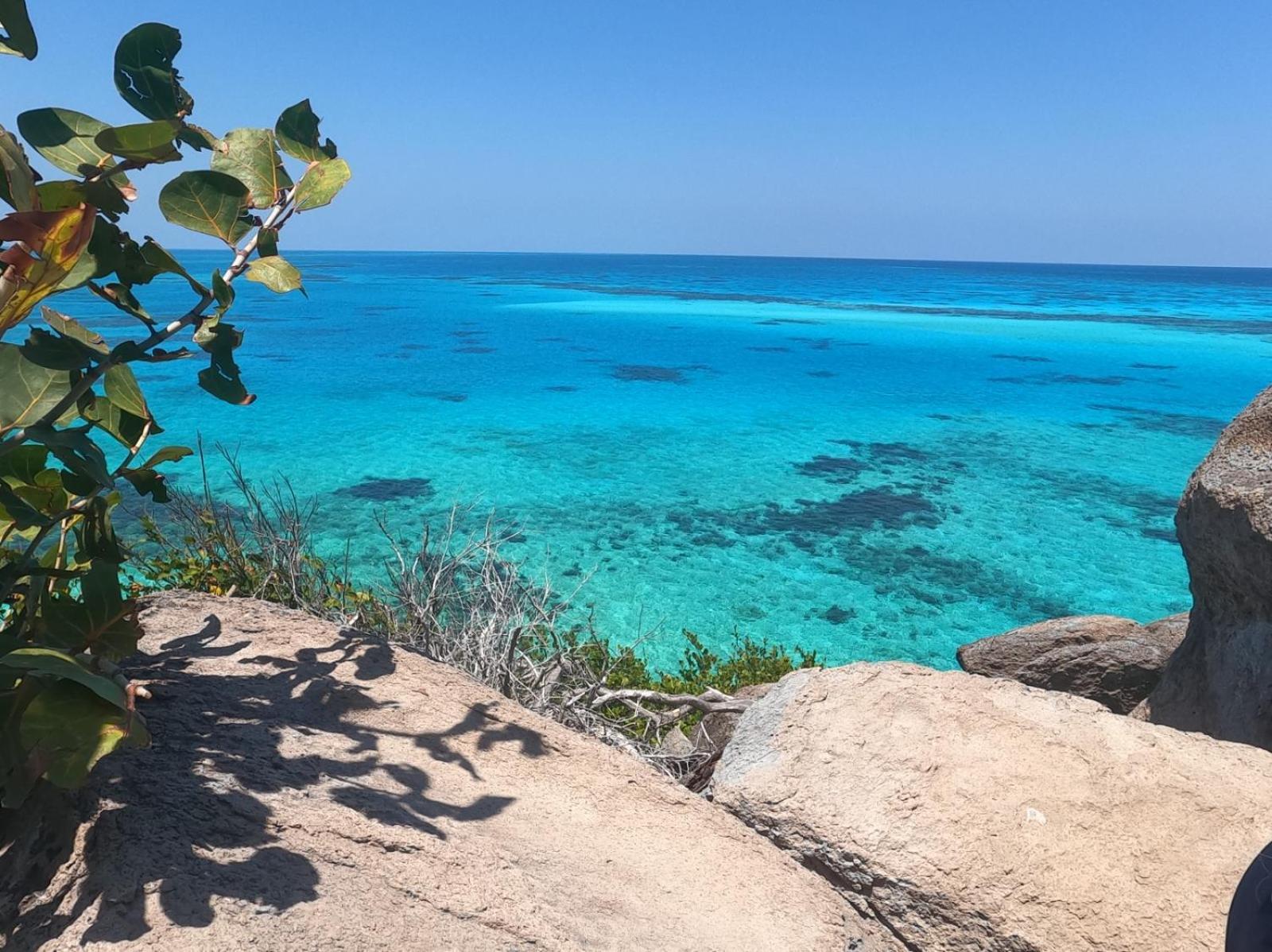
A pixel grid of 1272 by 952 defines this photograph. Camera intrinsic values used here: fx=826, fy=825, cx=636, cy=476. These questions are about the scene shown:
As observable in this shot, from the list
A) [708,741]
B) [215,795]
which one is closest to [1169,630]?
[708,741]

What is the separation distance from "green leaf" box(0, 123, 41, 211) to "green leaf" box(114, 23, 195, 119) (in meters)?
0.46

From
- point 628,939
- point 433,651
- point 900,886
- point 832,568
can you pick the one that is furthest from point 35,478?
point 832,568

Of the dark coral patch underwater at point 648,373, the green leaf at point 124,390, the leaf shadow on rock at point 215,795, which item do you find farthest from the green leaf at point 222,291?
the dark coral patch underwater at point 648,373

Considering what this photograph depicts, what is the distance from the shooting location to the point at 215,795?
77.5 inches

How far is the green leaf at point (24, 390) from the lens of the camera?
5.40ft

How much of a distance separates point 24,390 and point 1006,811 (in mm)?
2969

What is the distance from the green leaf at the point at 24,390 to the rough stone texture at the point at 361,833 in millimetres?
812

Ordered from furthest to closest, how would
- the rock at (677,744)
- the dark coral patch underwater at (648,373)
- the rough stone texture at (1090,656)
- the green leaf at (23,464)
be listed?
the dark coral patch underwater at (648,373)
the rough stone texture at (1090,656)
the rock at (677,744)
the green leaf at (23,464)

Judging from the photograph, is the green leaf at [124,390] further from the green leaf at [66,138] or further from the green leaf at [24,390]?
the green leaf at [66,138]

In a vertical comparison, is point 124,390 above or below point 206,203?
below

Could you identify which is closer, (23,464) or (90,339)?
(90,339)

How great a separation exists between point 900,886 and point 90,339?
2663mm

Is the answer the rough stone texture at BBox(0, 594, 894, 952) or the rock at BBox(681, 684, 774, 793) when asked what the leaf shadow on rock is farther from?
the rock at BBox(681, 684, 774, 793)

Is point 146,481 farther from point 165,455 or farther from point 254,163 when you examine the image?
point 254,163
